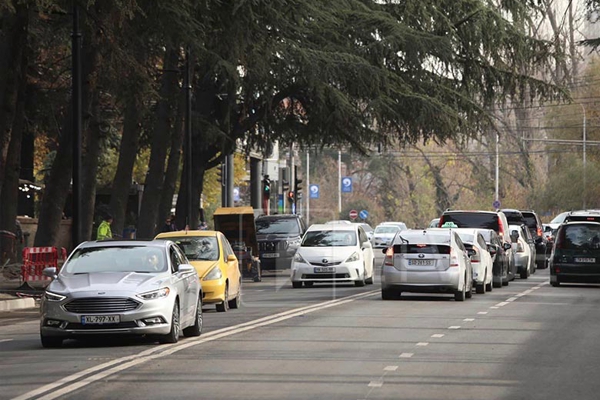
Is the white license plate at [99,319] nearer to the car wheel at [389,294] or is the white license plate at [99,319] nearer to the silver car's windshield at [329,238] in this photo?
the car wheel at [389,294]

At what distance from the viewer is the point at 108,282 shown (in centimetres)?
1823

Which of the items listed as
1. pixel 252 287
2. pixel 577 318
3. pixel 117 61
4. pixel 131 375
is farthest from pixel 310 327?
pixel 252 287

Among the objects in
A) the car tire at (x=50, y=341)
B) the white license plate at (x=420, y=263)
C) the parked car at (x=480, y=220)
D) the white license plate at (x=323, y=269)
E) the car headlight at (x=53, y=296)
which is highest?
the parked car at (x=480, y=220)

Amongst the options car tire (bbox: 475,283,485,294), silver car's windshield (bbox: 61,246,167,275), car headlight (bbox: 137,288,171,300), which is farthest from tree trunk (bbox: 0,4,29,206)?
car headlight (bbox: 137,288,171,300)

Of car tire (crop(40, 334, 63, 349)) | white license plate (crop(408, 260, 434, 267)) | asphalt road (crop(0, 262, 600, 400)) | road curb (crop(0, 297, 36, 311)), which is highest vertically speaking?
white license plate (crop(408, 260, 434, 267))

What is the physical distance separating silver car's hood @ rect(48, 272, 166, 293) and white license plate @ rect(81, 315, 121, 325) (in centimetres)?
35

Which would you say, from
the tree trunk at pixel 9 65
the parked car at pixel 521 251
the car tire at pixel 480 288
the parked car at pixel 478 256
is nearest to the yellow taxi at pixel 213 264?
the parked car at pixel 478 256

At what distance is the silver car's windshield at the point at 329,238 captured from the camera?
119ft

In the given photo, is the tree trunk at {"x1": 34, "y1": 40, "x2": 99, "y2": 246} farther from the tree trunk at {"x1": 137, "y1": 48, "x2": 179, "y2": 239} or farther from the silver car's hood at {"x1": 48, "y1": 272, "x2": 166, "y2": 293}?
the silver car's hood at {"x1": 48, "y1": 272, "x2": 166, "y2": 293}

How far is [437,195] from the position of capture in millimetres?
119812

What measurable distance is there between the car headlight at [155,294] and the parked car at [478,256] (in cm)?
1469

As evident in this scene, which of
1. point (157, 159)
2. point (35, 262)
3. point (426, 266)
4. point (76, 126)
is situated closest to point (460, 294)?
point (426, 266)

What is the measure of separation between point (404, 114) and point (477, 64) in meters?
4.41

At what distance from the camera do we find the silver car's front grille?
58.4ft
